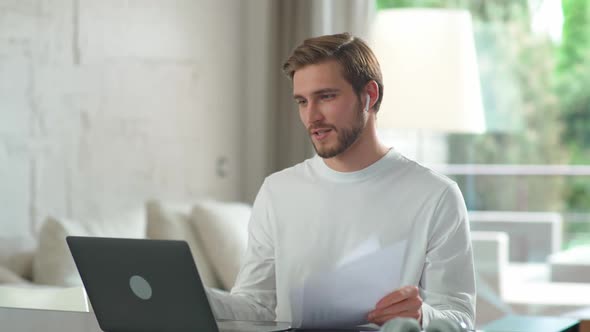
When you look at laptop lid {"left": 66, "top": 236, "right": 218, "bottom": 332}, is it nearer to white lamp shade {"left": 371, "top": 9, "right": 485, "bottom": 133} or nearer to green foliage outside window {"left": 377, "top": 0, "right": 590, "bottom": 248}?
white lamp shade {"left": 371, "top": 9, "right": 485, "bottom": 133}

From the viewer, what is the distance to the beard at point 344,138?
209 cm

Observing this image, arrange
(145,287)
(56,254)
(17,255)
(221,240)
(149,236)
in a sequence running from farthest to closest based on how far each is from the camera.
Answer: (221,240), (149,236), (17,255), (56,254), (145,287)

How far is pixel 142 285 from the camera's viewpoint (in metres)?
1.66

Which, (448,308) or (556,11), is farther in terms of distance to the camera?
(556,11)

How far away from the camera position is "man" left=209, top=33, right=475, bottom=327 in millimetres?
2064

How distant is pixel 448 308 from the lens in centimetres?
198

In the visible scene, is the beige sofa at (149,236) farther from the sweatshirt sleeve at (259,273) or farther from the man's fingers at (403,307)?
the man's fingers at (403,307)

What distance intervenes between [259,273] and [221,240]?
7.13 feet

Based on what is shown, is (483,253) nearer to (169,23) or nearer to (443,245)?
(169,23)

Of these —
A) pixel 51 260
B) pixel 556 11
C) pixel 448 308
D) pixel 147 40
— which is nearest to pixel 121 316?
pixel 448 308

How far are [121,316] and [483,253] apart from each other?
377 centimetres

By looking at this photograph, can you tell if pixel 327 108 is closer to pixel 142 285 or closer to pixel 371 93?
pixel 371 93

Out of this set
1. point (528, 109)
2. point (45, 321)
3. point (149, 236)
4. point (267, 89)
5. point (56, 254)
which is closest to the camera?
point (45, 321)

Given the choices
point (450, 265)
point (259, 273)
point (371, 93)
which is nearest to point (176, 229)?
point (259, 273)
